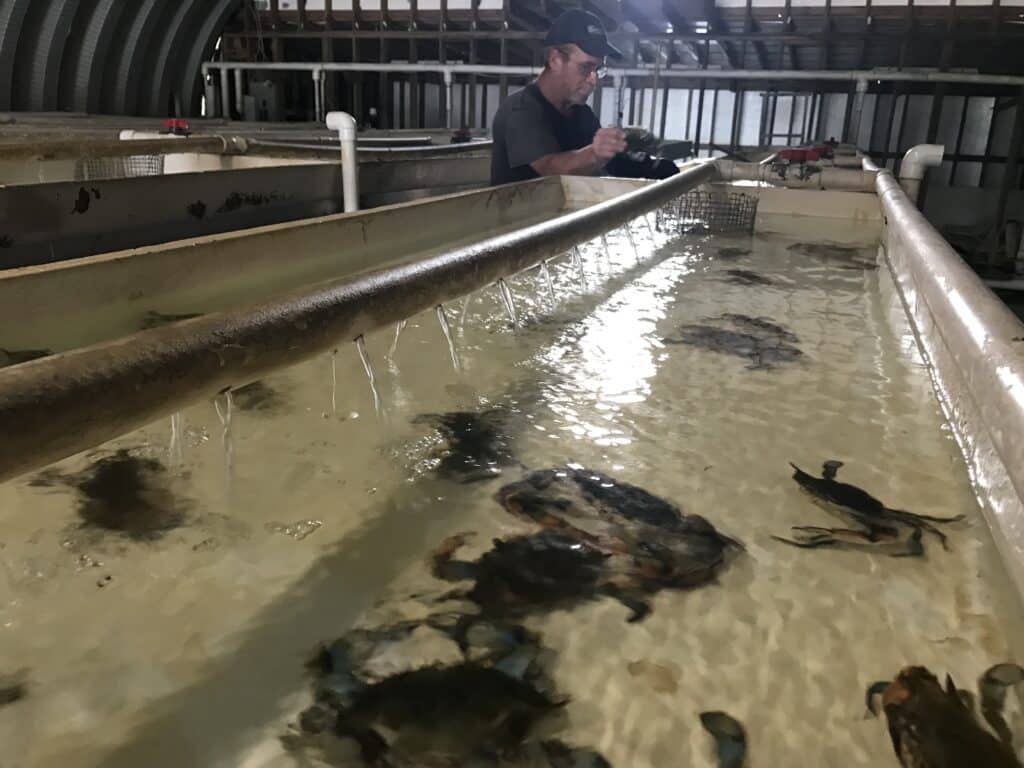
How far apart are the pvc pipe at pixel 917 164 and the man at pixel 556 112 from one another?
A: 161cm

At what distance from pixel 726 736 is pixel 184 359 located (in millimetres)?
584

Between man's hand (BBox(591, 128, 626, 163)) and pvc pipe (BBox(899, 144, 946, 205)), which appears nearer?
man's hand (BBox(591, 128, 626, 163))

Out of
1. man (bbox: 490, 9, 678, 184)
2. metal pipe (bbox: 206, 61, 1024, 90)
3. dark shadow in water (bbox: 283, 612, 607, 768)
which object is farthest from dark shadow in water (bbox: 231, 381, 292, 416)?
metal pipe (bbox: 206, 61, 1024, 90)

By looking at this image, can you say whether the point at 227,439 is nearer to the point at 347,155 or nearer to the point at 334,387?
the point at 334,387

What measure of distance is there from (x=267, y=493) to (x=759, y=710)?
658 millimetres

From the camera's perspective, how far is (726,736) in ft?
2.21

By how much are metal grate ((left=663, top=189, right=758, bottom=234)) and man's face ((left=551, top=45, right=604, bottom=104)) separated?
67cm

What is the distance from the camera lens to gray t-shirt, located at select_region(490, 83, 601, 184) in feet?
11.0

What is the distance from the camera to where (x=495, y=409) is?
1.37 metres

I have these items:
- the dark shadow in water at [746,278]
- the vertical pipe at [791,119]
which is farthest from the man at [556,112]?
the vertical pipe at [791,119]

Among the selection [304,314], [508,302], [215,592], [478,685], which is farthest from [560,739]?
[508,302]

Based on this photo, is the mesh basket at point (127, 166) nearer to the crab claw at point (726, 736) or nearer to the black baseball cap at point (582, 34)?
the black baseball cap at point (582, 34)

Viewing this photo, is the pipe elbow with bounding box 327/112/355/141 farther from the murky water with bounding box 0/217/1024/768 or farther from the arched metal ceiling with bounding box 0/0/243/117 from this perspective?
the arched metal ceiling with bounding box 0/0/243/117

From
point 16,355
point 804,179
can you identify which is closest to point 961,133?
point 804,179
